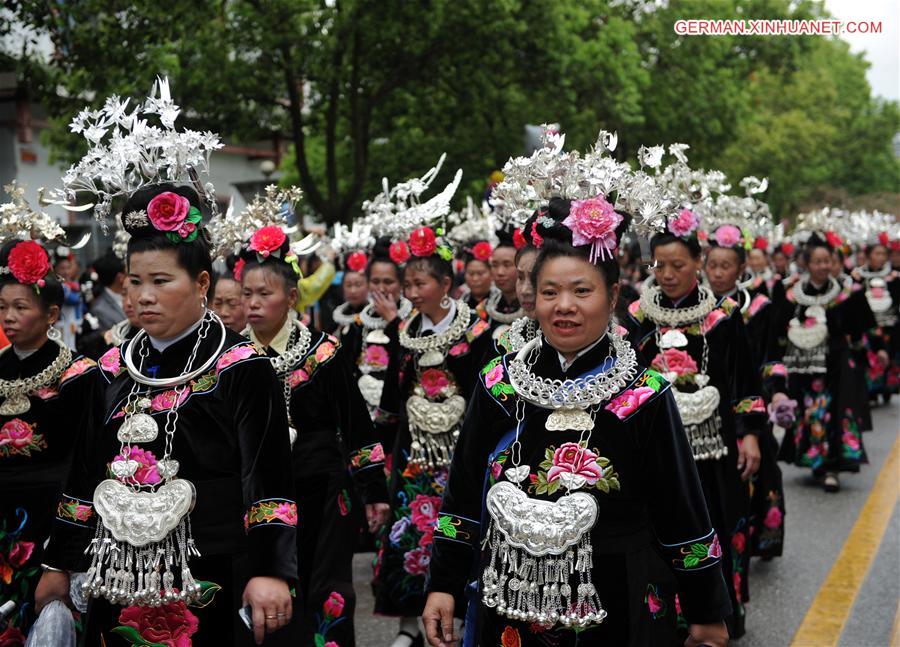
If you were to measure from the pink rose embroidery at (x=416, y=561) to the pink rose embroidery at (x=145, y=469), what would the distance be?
2.90m

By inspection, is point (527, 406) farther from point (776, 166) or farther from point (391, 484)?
point (776, 166)

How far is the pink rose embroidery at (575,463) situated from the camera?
3406mm

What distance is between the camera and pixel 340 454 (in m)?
5.32

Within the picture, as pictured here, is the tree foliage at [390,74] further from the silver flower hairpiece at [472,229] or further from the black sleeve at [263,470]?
the black sleeve at [263,470]

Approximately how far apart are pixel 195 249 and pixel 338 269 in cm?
1154

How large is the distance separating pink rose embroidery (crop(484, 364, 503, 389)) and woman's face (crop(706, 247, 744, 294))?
4.40 metres

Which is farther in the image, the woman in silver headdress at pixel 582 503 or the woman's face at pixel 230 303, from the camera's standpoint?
the woman's face at pixel 230 303

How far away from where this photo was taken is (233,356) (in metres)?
3.80

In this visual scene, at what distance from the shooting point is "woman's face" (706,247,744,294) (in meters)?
7.71

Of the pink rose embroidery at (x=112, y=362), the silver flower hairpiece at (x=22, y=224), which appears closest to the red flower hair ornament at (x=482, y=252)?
the silver flower hairpiece at (x=22, y=224)

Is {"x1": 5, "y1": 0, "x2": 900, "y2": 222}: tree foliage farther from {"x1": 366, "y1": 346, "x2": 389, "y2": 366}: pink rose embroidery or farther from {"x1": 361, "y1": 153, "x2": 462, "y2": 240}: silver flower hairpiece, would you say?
{"x1": 366, "y1": 346, "x2": 389, "y2": 366}: pink rose embroidery

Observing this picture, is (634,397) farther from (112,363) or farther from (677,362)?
(677,362)

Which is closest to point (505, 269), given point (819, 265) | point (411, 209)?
point (411, 209)

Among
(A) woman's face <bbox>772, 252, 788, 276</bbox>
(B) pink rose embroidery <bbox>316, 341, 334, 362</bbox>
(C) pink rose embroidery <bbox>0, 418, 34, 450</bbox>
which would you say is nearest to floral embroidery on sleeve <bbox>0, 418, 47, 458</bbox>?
(C) pink rose embroidery <bbox>0, 418, 34, 450</bbox>
